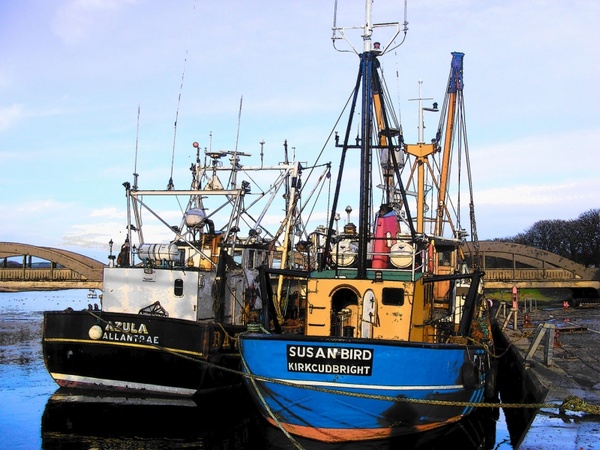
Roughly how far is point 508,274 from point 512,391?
45.8m

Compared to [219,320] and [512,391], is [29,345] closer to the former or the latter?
[219,320]

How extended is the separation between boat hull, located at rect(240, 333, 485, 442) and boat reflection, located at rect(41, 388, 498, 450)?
0.51m

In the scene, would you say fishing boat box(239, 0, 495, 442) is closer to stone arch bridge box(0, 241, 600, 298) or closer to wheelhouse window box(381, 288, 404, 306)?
wheelhouse window box(381, 288, 404, 306)

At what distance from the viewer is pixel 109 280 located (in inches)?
823

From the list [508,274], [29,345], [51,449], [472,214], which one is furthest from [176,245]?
[508,274]

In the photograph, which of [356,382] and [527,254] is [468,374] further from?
[527,254]

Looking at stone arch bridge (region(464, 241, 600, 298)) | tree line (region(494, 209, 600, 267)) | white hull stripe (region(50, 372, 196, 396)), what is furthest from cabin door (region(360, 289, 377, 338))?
tree line (region(494, 209, 600, 267))

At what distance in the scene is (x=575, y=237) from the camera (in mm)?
95688

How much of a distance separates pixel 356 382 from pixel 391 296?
8.81ft

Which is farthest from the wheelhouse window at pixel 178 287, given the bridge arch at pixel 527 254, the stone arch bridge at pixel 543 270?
the bridge arch at pixel 527 254

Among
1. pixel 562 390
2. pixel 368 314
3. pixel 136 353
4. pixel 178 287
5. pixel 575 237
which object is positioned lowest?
pixel 562 390

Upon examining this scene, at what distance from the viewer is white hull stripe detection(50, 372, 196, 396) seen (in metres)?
19.1

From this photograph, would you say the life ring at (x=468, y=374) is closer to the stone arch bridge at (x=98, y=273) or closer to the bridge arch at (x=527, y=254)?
the stone arch bridge at (x=98, y=273)

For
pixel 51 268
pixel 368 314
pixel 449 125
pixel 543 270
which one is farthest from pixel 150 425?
pixel 543 270
